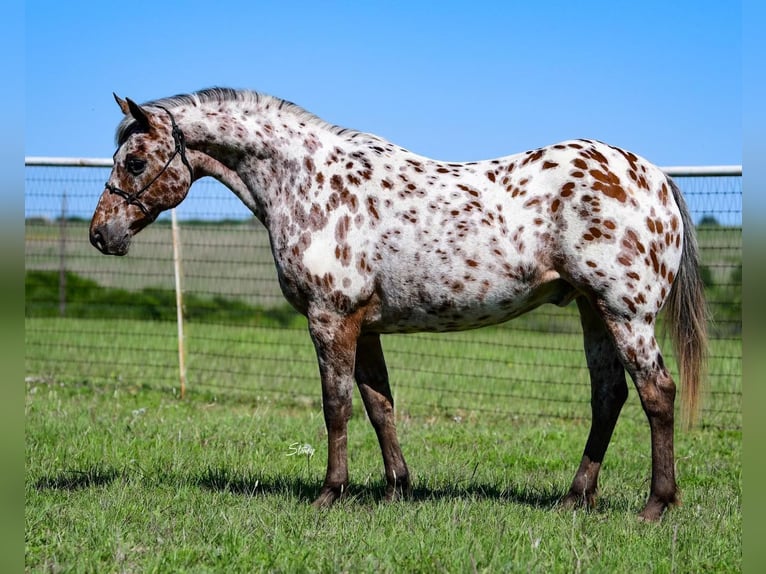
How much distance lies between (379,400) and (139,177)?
192 centimetres

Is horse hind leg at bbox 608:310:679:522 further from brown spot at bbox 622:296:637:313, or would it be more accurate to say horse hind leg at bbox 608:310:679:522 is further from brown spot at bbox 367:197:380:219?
brown spot at bbox 367:197:380:219

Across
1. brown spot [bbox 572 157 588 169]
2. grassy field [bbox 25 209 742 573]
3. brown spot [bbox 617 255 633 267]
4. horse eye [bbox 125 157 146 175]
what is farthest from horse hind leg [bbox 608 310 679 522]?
horse eye [bbox 125 157 146 175]

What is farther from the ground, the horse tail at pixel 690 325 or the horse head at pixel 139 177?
the horse head at pixel 139 177

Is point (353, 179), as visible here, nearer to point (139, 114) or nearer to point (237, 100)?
point (237, 100)

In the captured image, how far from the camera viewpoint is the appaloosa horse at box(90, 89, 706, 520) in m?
4.42

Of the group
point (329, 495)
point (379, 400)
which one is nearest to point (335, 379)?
point (379, 400)

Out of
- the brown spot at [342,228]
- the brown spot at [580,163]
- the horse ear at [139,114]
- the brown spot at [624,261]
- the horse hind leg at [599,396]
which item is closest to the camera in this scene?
the brown spot at [624,261]

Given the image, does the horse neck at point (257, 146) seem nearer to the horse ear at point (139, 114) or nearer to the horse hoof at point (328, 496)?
the horse ear at point (139, 114)

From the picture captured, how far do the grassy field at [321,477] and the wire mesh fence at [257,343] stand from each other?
68 millimetres

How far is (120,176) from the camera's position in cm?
491

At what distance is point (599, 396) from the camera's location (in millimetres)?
4895

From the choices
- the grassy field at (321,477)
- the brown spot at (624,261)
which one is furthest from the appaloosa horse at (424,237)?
the grassy field at (321,477)

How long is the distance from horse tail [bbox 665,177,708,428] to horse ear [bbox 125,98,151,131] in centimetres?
312

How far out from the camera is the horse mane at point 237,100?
501 centimetres
